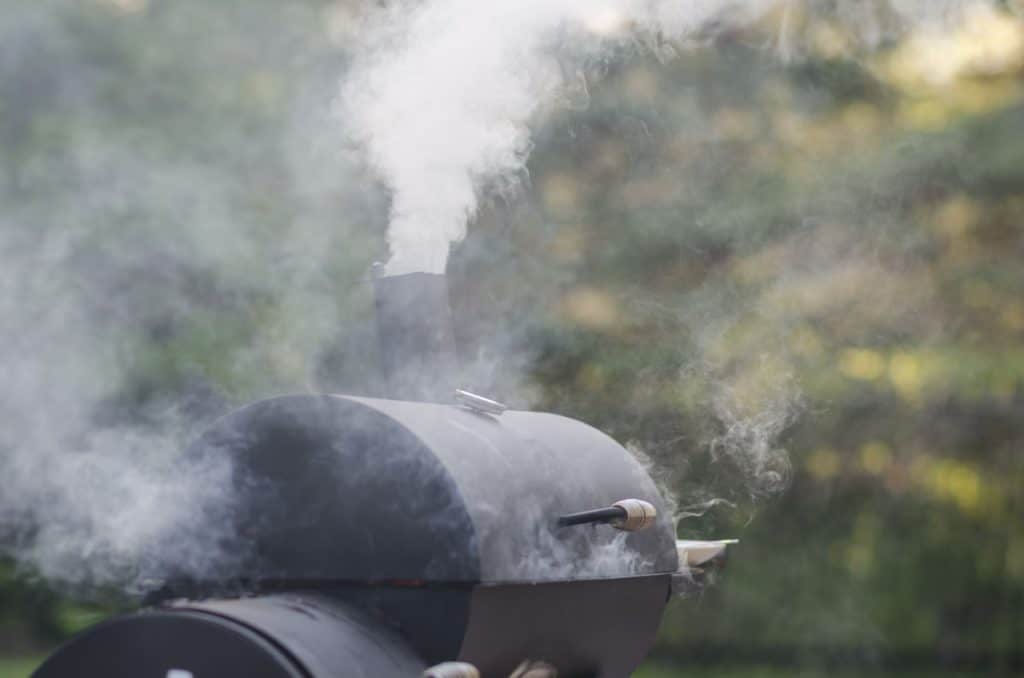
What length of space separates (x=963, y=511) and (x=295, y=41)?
15.6ft

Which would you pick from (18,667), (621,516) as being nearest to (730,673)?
(18,667)

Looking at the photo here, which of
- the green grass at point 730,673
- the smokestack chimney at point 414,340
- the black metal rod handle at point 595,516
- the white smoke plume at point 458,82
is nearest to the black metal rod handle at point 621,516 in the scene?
the black metal rod handle at point 595,516

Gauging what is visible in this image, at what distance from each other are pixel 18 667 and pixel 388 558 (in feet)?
21.1

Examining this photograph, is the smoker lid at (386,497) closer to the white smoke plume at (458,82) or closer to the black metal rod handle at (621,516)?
the black metal rod handle at (621,516)

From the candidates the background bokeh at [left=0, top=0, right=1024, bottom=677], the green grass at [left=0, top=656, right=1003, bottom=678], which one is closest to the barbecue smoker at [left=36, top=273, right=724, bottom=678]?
the background bokeh at [left=0, top=0, right=1024, bottom=677]

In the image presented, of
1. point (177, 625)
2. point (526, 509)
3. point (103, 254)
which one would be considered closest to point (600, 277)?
point (103, 254)

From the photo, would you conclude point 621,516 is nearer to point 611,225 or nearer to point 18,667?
point 611,225

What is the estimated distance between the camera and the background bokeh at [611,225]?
23.0 feet

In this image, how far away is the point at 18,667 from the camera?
8.16 metres

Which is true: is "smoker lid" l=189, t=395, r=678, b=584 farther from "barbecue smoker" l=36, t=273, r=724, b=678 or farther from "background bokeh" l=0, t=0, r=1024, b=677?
"background bokeh" l=0, t=0, r=1024, b=677

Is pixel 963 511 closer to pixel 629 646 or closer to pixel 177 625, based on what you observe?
pixel 629 646

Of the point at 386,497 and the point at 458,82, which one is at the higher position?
the point at 458,82

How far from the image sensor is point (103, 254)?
23.7 feet

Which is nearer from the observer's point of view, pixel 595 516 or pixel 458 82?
pixel 595 516
